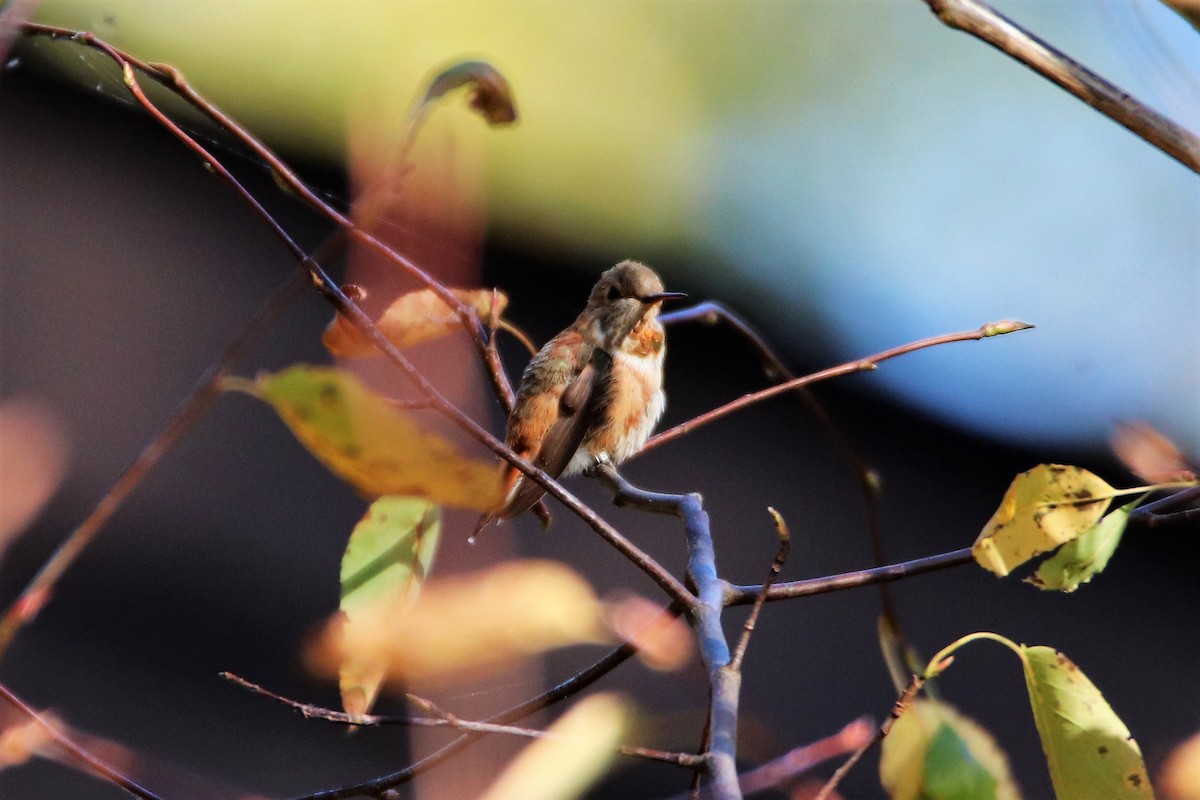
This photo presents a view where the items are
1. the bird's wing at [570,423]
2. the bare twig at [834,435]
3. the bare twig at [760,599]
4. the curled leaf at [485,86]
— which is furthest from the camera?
the bird's wing at [570,423]

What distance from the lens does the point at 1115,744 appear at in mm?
624

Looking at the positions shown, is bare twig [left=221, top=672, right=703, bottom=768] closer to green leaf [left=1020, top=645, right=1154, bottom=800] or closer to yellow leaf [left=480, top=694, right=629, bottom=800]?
yellow leaf [left=480, top=694, right=629, bottom=800]

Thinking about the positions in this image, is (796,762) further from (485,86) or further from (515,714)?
(485,86)

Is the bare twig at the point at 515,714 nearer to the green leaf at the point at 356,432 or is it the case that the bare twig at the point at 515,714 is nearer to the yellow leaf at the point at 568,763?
the yellow leaf at the point at 568,763

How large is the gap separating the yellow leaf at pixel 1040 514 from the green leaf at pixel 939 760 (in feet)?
0.35

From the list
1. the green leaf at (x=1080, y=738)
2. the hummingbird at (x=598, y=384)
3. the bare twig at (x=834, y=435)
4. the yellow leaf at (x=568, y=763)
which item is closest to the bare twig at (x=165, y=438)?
the yellow leaf at (x=568, y=763)

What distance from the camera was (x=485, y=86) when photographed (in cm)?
68

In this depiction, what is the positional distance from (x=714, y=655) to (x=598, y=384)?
108 centimetres

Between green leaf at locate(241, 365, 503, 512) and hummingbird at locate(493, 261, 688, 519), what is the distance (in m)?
1.03

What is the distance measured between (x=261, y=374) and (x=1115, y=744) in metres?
0.53

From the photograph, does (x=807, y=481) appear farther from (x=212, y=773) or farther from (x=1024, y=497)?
(x=1024, y=497)

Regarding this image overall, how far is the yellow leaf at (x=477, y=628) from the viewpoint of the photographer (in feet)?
2.41

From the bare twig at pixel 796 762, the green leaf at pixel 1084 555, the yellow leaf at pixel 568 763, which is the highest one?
the green leaf at pixel 1084 555

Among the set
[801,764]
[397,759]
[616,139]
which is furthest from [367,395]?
[616,139]
